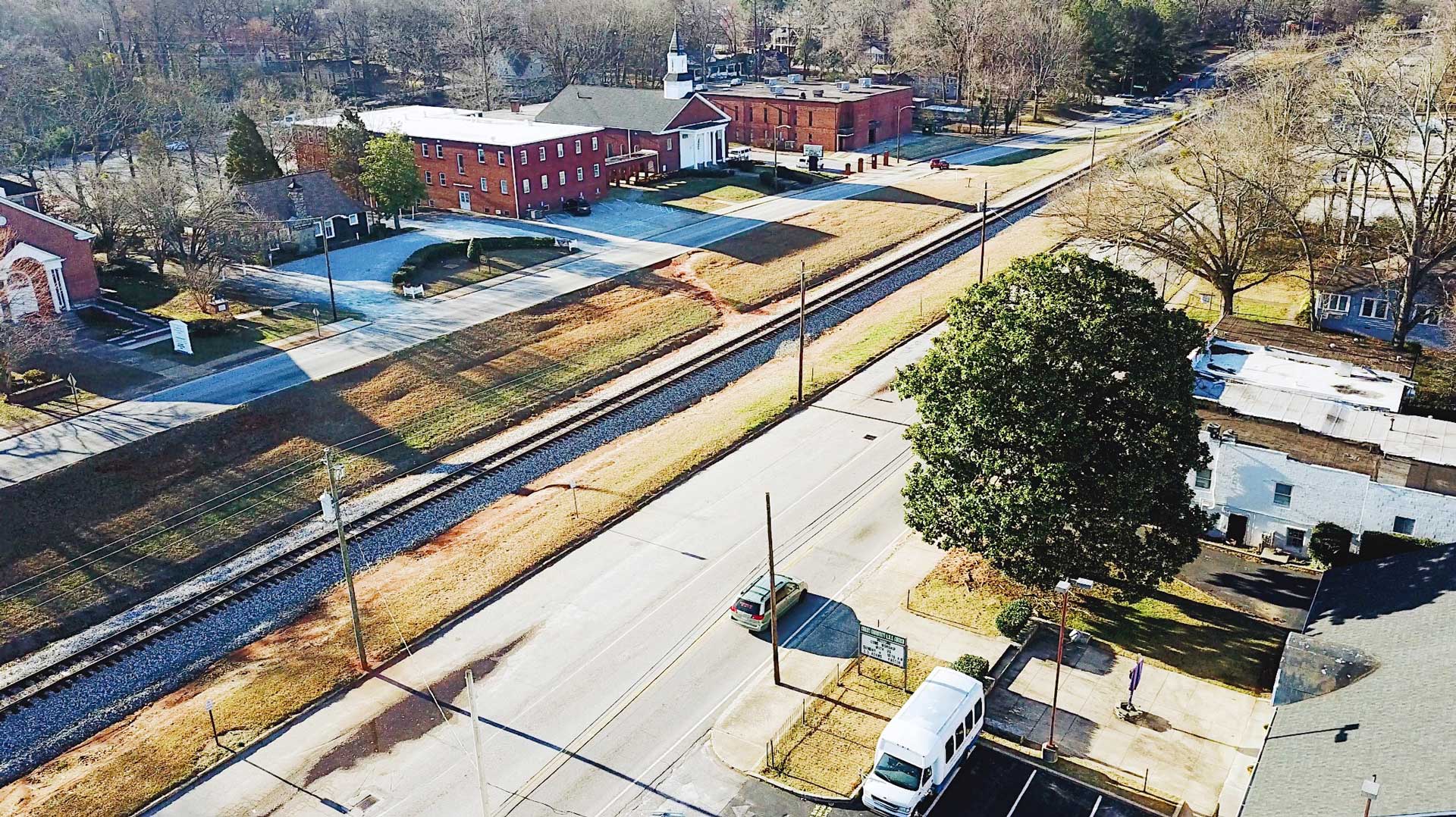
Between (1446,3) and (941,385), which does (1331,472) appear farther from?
(1446,3)

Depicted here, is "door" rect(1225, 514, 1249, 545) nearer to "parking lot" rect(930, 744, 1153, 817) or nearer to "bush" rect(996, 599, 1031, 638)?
"bush" rect(996, 599, 1031, 638)

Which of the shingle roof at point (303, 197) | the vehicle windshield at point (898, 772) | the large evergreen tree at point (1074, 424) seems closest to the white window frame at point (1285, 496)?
the large evergreen tree at point (1074, 424)

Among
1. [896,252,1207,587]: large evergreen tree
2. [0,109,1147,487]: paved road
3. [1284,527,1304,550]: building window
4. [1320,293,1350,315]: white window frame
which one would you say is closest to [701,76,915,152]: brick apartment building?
[0,109,1147,487]: paved road

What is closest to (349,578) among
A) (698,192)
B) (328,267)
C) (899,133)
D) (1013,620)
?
(1013,620)

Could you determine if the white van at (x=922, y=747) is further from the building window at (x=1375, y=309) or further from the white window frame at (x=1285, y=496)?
the building window at (x=1375, y=309)

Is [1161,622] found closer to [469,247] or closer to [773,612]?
[773,612]
